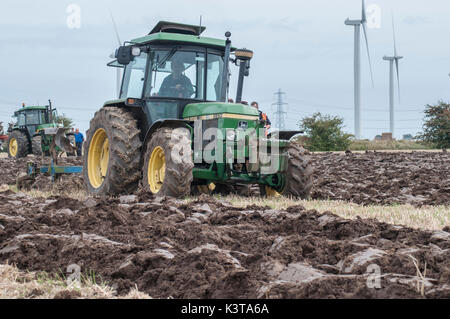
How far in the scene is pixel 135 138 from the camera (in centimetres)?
927

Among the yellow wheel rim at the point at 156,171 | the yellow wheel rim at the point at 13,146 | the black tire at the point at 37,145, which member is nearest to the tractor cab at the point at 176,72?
the yellow wheel rim at the point at 156,171

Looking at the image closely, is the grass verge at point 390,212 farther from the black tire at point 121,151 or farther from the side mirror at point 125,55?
Answer: the side mirror at point 125,55

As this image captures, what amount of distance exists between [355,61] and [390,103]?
27.9ft

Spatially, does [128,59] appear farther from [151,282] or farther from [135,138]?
[151,282]

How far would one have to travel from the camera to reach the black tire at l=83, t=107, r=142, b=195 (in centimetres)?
911

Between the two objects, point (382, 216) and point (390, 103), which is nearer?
point (382, 216)

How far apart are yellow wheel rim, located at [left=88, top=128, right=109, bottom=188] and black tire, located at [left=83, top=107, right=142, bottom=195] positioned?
2.59 feet

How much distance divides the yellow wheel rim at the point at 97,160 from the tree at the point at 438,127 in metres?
32.8

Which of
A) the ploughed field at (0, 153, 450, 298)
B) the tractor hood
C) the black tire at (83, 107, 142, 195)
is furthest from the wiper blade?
the ploughed field at (0, 153, 450, 298)

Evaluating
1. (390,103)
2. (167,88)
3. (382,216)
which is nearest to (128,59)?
(167,88)

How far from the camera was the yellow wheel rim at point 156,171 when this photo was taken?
354 inches

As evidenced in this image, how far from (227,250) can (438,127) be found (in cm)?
3800
